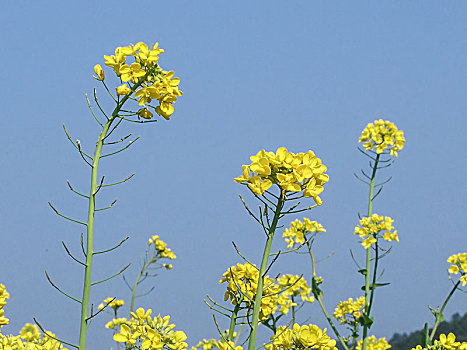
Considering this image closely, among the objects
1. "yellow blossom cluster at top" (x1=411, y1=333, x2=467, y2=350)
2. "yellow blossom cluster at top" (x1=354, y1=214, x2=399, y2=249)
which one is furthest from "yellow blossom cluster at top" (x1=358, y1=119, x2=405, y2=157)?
"yellow blossom cluster at top" (x1=411, y1=333, x2=467, y2=350)

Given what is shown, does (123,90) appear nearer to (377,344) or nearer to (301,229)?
(301,229)

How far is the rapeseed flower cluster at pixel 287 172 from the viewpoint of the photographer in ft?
7.23

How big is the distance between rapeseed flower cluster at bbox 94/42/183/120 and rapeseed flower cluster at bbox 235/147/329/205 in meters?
0.72

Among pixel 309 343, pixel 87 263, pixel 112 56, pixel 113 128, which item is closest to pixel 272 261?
pixel 309 343

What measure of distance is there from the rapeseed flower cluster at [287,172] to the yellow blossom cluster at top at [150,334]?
89cm

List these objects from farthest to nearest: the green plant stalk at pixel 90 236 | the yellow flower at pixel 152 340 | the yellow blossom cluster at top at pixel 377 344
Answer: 1. the yellow blossom cluster at top at pixel 377 344
2. the yellow flower at pixel 152 340
3. the green plant stalk at pixel 90 236

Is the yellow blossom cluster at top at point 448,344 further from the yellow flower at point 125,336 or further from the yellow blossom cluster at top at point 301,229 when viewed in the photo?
the yellow blossom cluster at top at point 301,229

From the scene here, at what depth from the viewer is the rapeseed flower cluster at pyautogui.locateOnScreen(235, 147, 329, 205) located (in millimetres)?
2205

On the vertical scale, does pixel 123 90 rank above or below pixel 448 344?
above

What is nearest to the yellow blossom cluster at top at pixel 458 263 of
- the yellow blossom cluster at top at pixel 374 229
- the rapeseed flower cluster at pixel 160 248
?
the yellow blossom cluster at top at pixel 374 229

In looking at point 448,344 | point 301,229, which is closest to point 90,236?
point 448,344

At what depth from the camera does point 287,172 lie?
7.38 feet

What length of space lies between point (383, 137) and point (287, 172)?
4.65 meters

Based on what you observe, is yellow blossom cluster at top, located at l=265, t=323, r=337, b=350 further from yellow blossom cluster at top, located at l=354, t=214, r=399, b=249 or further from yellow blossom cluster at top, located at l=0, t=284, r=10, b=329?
yellow blossom cluster at top, located at l=354, t=214, r=399, b=249
